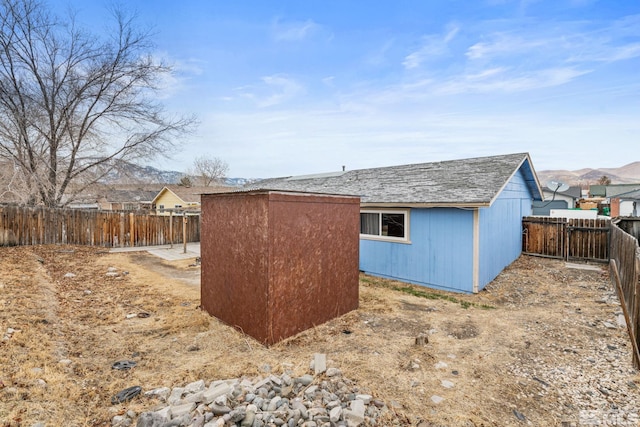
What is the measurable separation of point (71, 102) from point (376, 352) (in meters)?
16.0

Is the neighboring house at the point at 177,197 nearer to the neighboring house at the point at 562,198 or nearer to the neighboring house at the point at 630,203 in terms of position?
the neighboring house at the point at 562,198

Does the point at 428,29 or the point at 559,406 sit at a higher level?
the point at 428,29

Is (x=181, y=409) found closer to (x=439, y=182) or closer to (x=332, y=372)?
(x=332, y=372)

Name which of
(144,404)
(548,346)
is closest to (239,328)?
(144,404)

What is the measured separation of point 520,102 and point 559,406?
13760 millimetres

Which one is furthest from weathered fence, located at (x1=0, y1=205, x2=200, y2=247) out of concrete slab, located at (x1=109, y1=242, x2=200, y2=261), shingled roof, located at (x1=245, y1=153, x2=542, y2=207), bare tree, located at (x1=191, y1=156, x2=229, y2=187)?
bare tree, located at (x1=191, y1=156, x2=229, y2=187)

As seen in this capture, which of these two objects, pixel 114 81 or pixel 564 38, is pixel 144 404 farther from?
pixel 114 81

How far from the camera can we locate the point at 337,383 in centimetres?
305

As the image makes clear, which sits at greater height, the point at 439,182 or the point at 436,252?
the point at 439,182

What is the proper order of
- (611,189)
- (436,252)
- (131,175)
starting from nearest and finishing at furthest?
1. (436,252)
2. (131,175)
3. (611,189)

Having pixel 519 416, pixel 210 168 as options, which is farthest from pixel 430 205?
pixel 210 168

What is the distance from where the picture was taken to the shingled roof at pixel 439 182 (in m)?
7.21

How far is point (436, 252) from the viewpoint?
25.1 feet

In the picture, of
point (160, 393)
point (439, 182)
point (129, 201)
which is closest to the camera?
point (160, 393)
